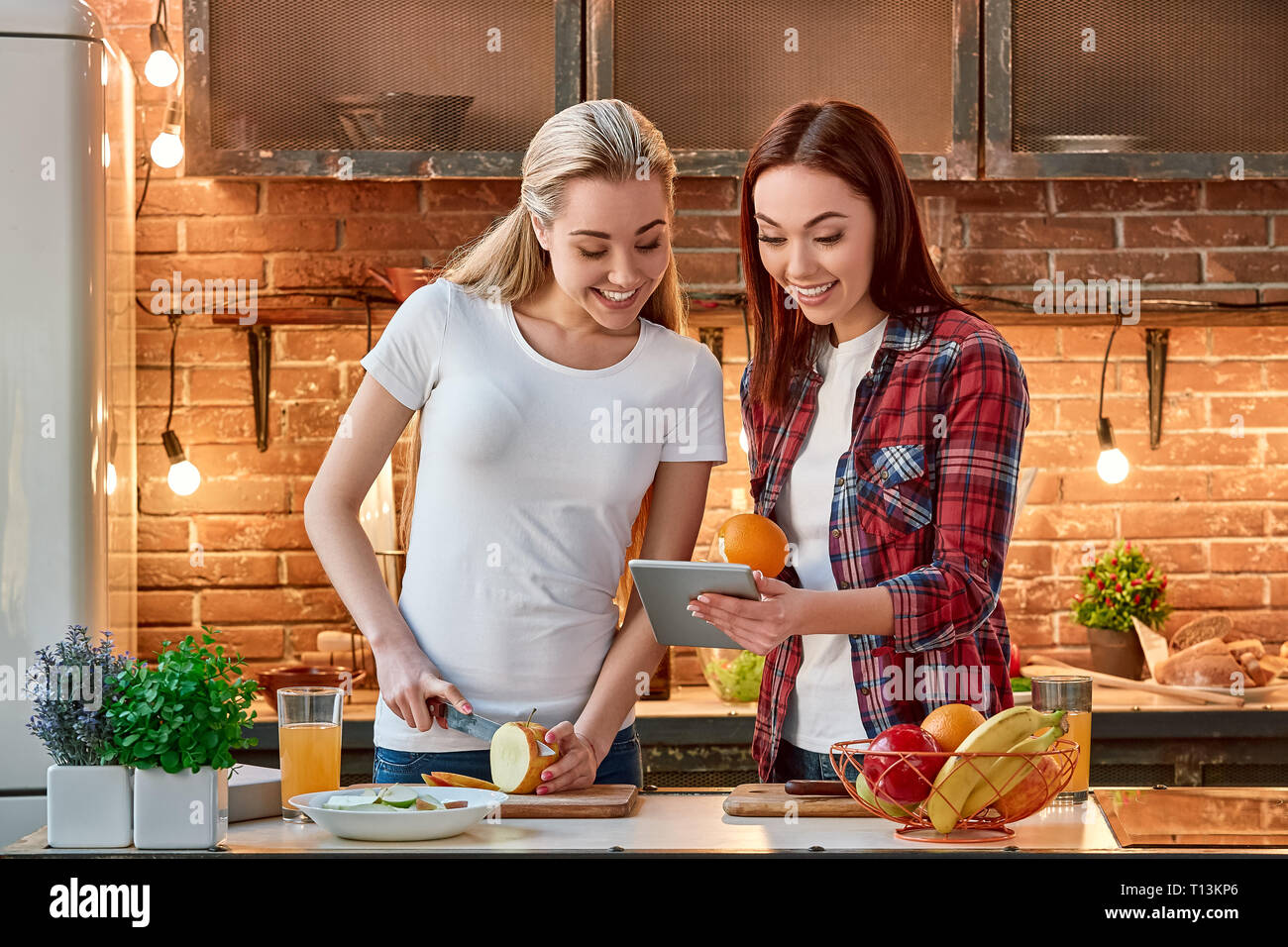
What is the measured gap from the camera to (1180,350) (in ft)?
10.5

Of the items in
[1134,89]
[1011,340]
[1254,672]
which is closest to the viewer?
[1254,672]

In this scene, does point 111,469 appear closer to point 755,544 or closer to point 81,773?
point 81,773

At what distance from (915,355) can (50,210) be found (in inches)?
66.4

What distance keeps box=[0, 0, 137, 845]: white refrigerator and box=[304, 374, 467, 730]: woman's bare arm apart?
1017mm

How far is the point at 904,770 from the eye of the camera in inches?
52.1

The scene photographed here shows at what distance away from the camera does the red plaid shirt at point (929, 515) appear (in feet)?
5.31

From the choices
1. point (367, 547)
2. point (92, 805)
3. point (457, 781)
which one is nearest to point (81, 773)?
point (92, 805)

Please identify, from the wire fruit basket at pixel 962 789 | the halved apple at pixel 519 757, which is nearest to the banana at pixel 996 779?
the wire fruit basket at pixel 962 789

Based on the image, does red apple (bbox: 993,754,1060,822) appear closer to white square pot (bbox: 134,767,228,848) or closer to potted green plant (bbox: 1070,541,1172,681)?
white square pot (bbox: 134,767,228,848)

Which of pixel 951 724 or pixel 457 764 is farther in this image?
pixel 457 764

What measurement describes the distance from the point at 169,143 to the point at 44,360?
596 mm

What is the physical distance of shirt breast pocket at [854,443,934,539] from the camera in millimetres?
1670

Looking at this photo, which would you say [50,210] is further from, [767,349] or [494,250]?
[767,349]
